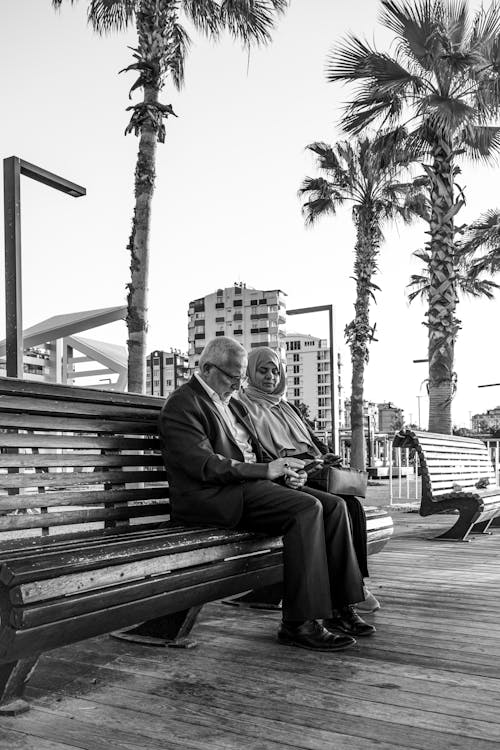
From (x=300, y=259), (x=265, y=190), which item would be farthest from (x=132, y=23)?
(x=300, y=259)

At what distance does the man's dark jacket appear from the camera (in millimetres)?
3508

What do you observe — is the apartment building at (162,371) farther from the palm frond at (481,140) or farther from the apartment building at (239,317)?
the apartment building at (239,317)

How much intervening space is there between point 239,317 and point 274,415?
13751 cm

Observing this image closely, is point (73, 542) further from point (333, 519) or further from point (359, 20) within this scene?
point (359, 20)

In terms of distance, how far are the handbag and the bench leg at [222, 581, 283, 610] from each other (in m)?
0.70

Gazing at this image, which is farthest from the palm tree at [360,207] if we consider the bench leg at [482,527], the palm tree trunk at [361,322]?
the bench leg at [482,527]

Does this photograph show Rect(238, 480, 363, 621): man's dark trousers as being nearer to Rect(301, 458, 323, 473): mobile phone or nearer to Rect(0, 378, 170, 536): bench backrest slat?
Rect(301, 458, 323, 473): mobile phone

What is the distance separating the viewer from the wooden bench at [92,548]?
240 cm

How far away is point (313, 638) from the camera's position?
3.35m

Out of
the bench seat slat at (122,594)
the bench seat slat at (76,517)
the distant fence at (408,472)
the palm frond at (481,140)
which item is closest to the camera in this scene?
the bench seat slat at (122,594)

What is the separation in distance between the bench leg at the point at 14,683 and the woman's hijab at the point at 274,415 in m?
2.02

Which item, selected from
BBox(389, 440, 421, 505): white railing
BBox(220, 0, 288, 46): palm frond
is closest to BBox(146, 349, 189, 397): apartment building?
BBox(389, 440, 421, 505): white railing

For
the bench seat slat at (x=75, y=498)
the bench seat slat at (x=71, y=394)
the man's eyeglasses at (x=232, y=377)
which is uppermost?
the man's eyeglasses at (x=232, y=377)

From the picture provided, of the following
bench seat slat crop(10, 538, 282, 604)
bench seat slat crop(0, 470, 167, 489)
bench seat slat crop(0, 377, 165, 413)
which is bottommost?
bench seat slat crop(10, 538, 282, 604)
